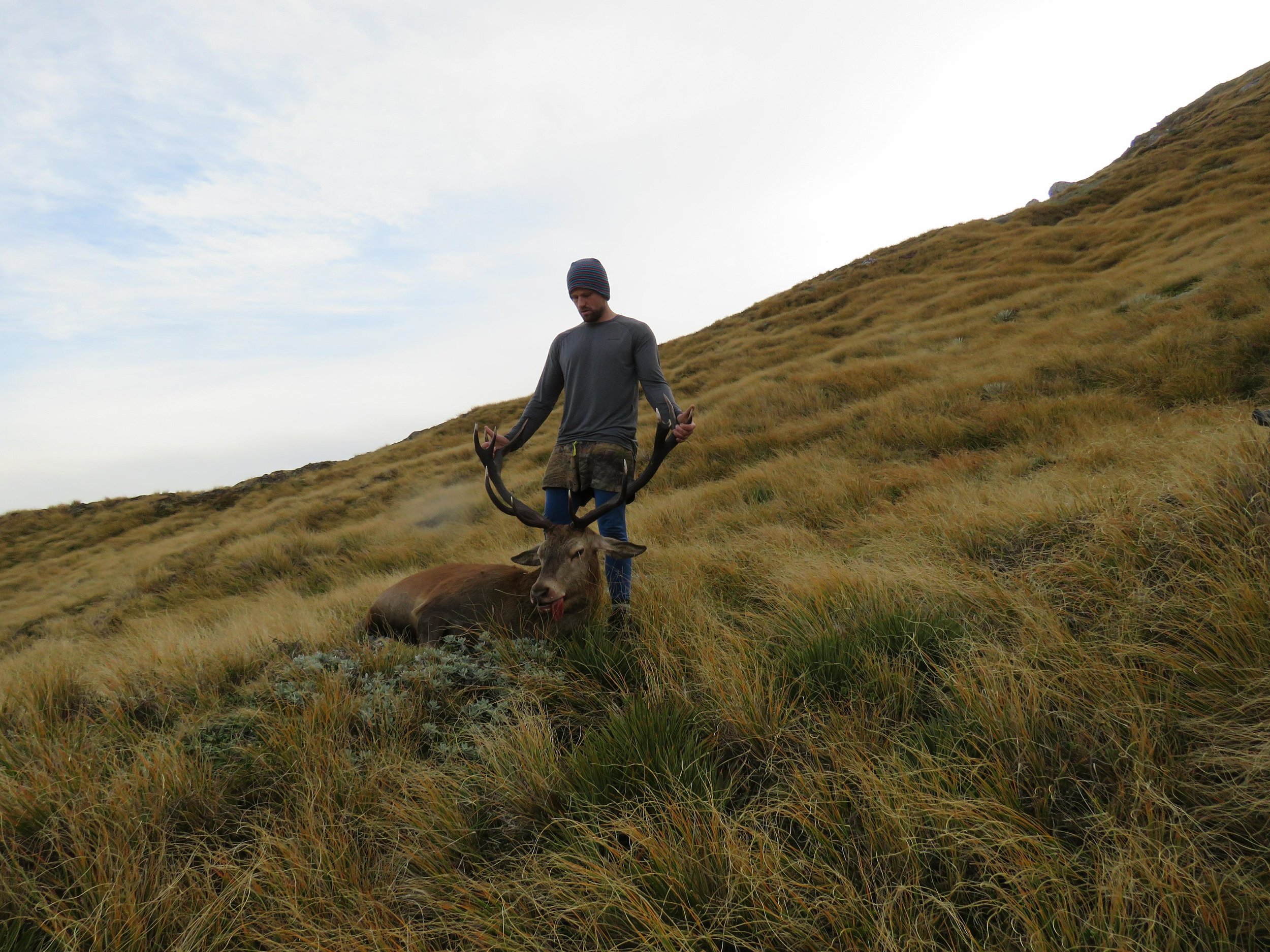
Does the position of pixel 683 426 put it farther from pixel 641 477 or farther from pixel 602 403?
pixel 602 403

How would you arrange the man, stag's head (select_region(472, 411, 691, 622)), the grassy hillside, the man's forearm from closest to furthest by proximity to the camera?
the grassy hillside
stag's head (select_region(472, 411, 691, 622))
the man
the man's forearm

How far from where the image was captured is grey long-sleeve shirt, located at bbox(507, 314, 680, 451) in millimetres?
4453

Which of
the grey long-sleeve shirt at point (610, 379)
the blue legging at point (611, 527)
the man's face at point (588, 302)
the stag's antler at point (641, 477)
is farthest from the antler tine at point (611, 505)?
the man's face at point (588, 302)

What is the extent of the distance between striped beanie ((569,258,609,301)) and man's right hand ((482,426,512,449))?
1.19m

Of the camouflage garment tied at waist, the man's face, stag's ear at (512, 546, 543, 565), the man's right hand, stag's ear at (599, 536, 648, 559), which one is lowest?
stag's ear at (599, 536, 648, 559)

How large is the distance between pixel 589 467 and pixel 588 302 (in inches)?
46.5

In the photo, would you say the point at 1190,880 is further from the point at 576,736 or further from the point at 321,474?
the point at 321,474

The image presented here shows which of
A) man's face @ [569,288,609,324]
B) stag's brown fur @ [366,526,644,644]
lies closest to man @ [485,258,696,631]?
man's face @ [569,288,609,324]

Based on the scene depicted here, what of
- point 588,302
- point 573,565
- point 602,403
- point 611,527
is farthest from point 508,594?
point 588,302

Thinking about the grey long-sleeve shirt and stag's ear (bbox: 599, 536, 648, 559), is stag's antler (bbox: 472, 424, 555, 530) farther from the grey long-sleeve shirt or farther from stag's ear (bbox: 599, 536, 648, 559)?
stag's ear (bbox: 599, 536, 648, 559)

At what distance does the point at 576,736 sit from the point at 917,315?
18.8 metres

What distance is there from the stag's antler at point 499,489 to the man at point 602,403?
7cm

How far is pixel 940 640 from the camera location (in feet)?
9.65

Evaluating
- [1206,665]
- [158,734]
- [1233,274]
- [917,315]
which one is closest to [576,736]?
[158,734]
